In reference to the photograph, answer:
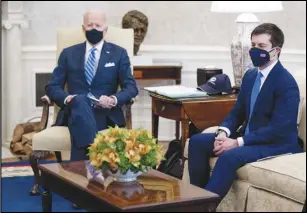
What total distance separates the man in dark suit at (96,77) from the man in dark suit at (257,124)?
2.73ft

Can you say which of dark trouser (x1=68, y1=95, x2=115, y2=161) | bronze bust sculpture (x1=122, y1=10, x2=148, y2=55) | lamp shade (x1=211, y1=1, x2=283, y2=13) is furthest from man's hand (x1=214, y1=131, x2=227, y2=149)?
bronze bust sculpture (x1=122, y1=10, x2=148, y2=55)

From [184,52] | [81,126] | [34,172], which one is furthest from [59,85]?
[184,52]

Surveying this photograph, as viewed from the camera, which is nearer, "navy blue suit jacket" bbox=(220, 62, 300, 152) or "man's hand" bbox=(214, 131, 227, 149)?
"navy blue suit jacket" bbox=(220, 62, 300, 152)

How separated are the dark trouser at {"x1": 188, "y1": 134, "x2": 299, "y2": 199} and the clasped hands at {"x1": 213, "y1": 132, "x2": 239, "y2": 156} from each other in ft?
0.24

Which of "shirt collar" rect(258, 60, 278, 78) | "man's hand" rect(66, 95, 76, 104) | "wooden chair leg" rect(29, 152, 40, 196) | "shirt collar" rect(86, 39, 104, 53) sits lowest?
"wooden chair leg" rect(29, 152, 40, 196)

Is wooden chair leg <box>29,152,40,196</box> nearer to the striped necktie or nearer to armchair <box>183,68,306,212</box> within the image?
the striped necktie

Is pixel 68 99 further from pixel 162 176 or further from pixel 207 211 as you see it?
pixel 207 211

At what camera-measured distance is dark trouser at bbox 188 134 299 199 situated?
361 cm

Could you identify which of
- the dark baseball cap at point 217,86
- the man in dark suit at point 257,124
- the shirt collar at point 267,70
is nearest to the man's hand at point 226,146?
the man in dark suit at point 257,124

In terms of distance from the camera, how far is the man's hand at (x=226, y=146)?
380cm

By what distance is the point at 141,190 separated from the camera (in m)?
3.17

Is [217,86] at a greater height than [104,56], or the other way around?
[104,56]

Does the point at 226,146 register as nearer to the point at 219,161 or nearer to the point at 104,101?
the point at 219,161

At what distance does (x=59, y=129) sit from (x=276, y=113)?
4.94 feet
